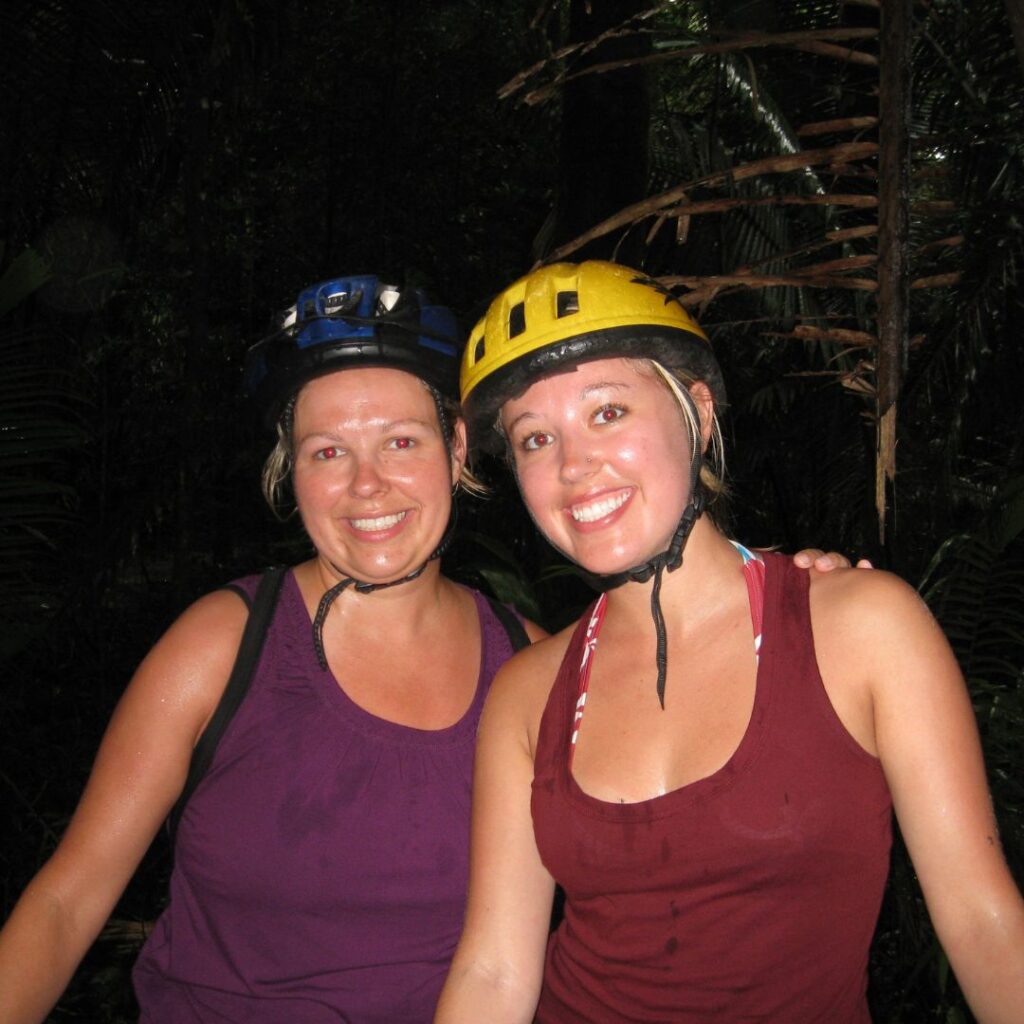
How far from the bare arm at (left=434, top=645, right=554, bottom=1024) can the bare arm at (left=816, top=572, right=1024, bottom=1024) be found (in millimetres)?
818

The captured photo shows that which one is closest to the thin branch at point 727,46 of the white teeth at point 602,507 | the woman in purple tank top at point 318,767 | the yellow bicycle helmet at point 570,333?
the yellow bicycle helmet at point 570,333

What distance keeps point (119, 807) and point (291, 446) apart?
1.07 meters

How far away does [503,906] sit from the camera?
235 centimetres

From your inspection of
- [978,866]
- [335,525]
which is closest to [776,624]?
[978,866]

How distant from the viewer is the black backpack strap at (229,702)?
256 cm

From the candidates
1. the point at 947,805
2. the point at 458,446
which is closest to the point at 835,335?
the point at 458,446

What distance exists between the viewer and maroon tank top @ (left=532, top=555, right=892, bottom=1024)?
→ 6.59 feet

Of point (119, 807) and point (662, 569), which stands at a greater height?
point (662, 569)

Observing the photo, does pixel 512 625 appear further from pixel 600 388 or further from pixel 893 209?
pixel 893 209

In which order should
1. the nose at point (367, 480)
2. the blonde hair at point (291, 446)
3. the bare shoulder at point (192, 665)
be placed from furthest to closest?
the blonde hair at point (291, 446)
the nose at point (367, 480)
the bare shoulder at point (192, 665)

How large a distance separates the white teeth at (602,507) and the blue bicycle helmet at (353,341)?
74 centimetres

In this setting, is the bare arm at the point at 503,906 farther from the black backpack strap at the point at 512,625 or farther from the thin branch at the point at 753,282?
the thin branch at the point at 753,282

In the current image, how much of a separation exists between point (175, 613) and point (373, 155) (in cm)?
636

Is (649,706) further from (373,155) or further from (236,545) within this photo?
(236,545)
